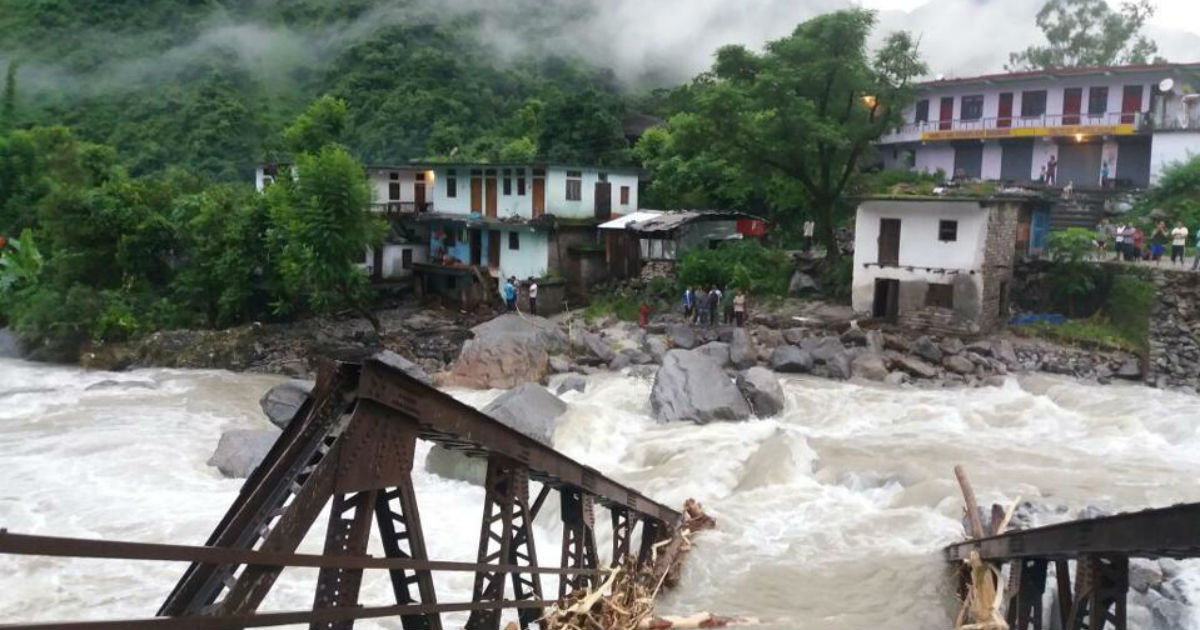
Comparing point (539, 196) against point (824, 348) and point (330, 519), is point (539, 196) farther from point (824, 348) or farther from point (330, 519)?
point (330, 519)

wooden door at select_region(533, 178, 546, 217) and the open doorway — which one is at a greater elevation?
wooden door at select_region(533, 178, 546, 217)

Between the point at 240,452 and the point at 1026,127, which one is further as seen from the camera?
the point at 1026,127

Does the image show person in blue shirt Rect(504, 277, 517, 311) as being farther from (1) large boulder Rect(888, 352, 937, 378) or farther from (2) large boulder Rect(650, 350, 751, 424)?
(1) large boulder Rect(888, 352, 937, 378)

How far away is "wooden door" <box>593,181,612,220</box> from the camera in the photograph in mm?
41438

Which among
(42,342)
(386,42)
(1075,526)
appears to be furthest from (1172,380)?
(386,42)

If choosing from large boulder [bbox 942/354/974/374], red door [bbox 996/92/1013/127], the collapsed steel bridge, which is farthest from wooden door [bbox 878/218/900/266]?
the collapsed steel bridge

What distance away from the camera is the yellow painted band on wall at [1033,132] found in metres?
40.8

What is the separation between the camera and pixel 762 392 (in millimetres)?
24047

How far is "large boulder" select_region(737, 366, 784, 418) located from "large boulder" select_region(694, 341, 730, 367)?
2.92m

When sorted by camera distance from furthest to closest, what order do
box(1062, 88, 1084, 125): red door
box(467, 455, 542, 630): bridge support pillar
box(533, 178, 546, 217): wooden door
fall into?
box(1062, 88, 1084, 125): red door
box(533, 178, 546, 217): wooden door
box(467, 455, 542, 630): bridge support pillar

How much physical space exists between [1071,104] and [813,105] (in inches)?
699

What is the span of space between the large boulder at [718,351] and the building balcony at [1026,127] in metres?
15.3

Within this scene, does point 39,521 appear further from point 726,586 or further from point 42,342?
point 42,342

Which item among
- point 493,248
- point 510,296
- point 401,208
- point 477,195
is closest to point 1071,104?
point 493,248
